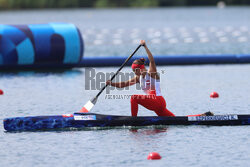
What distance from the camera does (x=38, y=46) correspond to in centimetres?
2461

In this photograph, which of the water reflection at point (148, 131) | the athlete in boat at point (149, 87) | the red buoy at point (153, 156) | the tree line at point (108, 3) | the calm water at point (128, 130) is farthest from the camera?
the tree line at point (108, 3)

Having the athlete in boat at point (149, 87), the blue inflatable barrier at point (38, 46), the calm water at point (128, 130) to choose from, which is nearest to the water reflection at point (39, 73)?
the calm water at point (128, 130)

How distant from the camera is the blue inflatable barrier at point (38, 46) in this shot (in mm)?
24422

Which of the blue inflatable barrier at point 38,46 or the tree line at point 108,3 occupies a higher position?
the tree line at point 108,3

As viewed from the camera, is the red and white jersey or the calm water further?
the red and white jersey

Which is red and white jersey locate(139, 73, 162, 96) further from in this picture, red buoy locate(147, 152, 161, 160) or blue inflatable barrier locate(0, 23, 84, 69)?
blue inflatable barrier locate(0, 23, 84, 69)

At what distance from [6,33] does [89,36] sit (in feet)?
74.1

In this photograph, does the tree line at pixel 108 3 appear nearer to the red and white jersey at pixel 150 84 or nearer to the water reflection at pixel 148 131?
→ the red and white jersey at pixel 150 84

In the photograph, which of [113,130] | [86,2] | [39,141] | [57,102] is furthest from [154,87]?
[86,2]

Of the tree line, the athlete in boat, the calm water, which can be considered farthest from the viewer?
the tree line

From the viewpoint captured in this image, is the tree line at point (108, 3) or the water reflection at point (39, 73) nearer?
the water reflection at point (39, 73)

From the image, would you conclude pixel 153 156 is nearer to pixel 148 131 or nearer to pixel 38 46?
pixel 148 131

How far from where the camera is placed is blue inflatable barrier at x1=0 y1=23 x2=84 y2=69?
2442 centimetres

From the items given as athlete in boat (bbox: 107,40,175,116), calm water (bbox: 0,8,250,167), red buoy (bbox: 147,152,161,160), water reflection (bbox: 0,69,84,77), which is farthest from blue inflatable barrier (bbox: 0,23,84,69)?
red buoy (bbox: 147,152,161,160)
